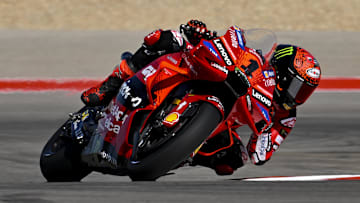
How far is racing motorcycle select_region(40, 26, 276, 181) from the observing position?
12.9 feet

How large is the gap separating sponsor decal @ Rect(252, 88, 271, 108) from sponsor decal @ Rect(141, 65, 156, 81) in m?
0.57

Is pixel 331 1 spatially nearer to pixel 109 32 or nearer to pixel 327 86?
pixel 109 32

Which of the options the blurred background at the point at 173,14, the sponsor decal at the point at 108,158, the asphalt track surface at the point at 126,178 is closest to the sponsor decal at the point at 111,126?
the sponsor decal at the point at 108,158

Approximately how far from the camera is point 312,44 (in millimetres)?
14094

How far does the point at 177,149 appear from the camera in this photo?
3852 millimetres

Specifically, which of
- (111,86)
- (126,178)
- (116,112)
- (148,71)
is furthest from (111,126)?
(126,178)

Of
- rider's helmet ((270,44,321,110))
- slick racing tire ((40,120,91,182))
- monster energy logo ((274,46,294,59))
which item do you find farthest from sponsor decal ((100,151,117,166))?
monster energy logo ((274,46,294,59))

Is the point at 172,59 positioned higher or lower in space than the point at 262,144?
higher

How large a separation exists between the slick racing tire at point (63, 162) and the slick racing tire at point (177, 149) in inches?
31.6

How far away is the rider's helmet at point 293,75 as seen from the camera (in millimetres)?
4629

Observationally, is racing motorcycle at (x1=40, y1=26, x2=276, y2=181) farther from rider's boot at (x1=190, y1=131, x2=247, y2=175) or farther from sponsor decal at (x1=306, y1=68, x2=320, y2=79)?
sponsor decal at (x1=306, y1=68, x2=320, y2=79)

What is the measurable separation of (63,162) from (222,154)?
96cm

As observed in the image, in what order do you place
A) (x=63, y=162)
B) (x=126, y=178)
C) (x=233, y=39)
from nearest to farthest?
(x=233, y=39) → (x=63, y=162) → (x=126, y=178)

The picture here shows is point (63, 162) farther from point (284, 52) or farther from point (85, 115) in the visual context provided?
point (284, 52)
